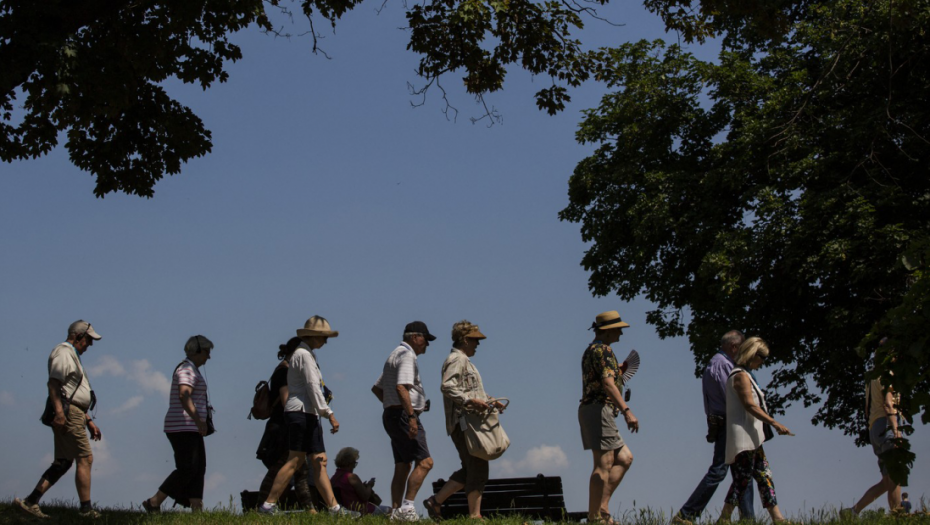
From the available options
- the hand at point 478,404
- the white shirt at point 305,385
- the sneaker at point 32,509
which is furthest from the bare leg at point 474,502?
the sneaker at point 32,509

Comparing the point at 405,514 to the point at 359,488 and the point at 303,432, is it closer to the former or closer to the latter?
the point at 303,432

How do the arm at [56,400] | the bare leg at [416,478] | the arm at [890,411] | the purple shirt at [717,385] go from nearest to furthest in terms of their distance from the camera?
1. the bare leg at [416,478]
2. the purple shirt at [717,385]
3. the arm at [890,411]
4. the arm at [56,400]

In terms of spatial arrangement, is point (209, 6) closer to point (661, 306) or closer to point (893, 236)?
point (893, 236)

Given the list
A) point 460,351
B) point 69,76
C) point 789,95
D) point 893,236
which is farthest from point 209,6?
point 789,95

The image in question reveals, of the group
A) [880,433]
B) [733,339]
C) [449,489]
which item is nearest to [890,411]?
[880,433]

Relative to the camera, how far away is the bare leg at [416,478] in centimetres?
866

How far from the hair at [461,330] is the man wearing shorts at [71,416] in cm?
391

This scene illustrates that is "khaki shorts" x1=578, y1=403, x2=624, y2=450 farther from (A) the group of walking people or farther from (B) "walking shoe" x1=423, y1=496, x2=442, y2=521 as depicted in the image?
(B) "walking shoe" x1=423, y1=496, x2=442, y2=521

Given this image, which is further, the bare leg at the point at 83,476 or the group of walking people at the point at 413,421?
the bare leg at the point at 83,476

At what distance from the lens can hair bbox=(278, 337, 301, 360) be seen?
9602 mm

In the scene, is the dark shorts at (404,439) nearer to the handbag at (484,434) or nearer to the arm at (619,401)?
the handbag at (484,434)

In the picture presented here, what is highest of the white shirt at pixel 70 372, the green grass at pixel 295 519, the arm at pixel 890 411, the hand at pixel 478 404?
the white shirt at pixel 70 372

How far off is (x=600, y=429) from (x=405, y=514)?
1968mm

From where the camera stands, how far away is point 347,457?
11.1 m
